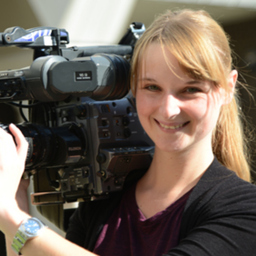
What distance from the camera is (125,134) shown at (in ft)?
4.90

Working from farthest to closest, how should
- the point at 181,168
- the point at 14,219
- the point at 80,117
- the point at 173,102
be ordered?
1. the point at 80,117
2. the point at 181,168
3. the point at 173,102
4. the point at 14,219

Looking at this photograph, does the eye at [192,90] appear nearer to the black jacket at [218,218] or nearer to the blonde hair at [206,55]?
the blonde hair at [206,55]

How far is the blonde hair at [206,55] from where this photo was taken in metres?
1.20

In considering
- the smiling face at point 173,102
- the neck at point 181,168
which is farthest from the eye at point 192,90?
the neck at point 181,168

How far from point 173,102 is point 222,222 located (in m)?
0.29

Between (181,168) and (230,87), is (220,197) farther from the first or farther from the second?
(230,87)

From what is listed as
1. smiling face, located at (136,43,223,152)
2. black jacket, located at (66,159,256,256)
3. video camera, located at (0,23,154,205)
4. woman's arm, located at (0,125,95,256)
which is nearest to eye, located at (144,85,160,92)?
smiling face, located at (136,43,223,152)

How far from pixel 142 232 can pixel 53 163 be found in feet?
1.16

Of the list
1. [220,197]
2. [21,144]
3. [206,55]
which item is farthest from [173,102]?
[21,144]

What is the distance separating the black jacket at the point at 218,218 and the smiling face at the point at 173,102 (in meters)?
0.11

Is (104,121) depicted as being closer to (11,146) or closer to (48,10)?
(11,146)

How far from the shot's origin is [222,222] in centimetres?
115

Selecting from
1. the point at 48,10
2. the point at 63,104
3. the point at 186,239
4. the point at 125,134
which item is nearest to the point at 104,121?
the point at 125,134

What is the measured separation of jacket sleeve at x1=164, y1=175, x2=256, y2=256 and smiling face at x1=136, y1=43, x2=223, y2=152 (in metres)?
0.14
